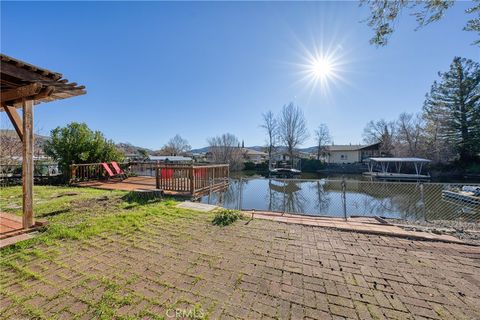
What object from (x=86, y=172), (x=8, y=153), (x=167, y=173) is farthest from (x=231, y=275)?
(x=8, y=153)

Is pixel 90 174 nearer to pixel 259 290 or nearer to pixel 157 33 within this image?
pixel 157 33

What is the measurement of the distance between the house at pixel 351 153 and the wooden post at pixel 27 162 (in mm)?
42038

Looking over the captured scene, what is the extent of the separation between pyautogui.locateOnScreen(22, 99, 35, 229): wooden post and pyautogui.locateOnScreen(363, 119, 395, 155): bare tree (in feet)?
133

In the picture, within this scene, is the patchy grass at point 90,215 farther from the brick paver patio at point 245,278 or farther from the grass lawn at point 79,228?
the brick paver patio at point 245,278

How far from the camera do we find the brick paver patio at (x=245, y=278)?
1642 millimetres

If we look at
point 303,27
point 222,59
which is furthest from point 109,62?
point 303,27

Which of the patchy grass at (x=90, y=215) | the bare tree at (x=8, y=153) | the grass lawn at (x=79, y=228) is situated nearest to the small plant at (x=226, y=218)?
the grass lawn at (x=79, y=228)

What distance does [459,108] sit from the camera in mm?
23234

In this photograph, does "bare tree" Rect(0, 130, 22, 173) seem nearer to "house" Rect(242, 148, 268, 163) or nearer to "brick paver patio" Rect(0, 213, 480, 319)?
"brick paver patio" Rect(0, 213, 480, 319)

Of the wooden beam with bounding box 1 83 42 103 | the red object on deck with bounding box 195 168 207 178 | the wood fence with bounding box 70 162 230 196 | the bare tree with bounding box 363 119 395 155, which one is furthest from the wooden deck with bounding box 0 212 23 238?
the bare tree with bounding box 363 119 395 155

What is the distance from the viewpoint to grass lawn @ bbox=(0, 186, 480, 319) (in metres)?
1.64

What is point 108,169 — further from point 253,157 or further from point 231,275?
point 253,157

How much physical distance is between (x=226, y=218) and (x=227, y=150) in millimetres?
33492

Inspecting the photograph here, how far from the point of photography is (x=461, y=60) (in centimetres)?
2297
